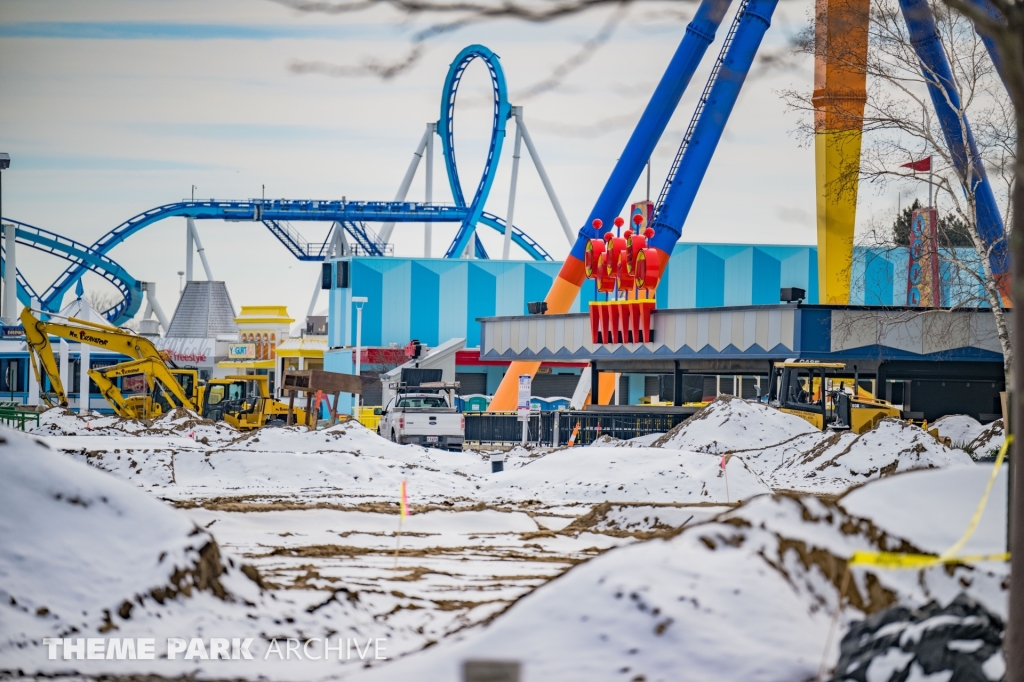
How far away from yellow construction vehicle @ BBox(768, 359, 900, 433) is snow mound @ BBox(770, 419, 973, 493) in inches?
134

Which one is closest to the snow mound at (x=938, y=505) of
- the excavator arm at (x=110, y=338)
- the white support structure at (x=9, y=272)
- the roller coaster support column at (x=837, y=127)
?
the roller coaster support column at (x=837, y=127)

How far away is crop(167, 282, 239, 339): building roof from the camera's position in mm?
82000

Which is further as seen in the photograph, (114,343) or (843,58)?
(114,343)

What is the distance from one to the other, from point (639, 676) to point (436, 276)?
63.2 m

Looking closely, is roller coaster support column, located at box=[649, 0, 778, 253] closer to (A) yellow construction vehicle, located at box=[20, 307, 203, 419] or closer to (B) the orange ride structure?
(B) the orange ride structure

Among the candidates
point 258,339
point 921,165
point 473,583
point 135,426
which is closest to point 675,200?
point 921,165

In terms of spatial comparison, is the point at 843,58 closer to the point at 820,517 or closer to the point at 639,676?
the point at 820,517

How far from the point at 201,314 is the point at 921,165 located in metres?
64.4

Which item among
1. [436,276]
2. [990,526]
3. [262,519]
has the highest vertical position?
[436,276]

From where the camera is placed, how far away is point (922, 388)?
39312mm

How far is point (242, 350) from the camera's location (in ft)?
237

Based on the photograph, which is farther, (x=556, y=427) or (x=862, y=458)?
(x=556, y=427)

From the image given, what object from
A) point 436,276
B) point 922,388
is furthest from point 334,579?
point 436,276

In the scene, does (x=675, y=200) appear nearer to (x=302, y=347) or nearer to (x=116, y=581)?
(x=302, y=347)
